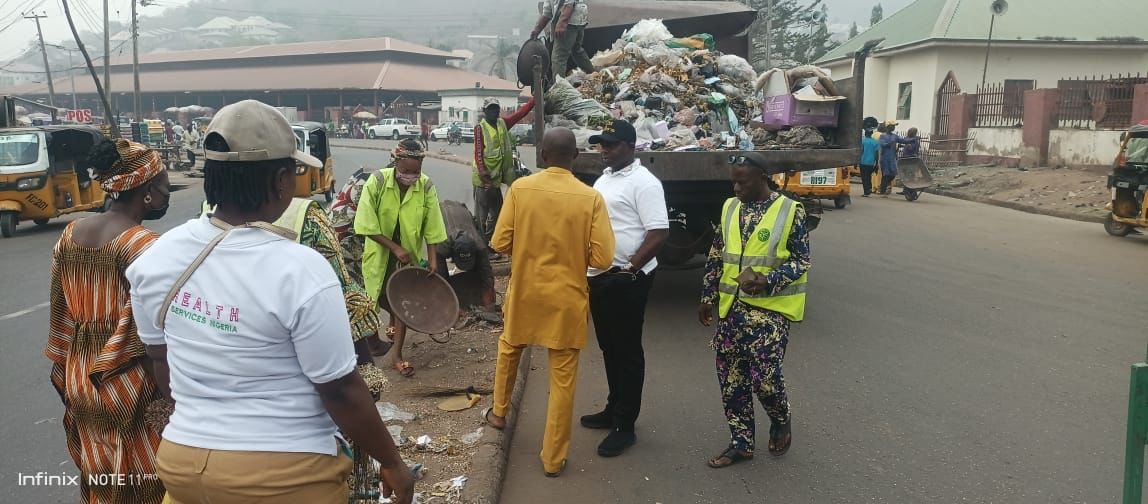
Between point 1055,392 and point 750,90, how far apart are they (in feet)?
13.6

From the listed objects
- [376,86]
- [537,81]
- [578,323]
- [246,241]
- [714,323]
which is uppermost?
[376,86]

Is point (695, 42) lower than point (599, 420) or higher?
higher

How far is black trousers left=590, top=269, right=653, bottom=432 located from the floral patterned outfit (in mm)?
377

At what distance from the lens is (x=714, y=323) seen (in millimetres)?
6961

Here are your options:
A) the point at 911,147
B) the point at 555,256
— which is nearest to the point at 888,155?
the point at 911,147

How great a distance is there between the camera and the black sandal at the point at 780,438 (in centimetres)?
414

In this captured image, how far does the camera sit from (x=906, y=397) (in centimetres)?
501

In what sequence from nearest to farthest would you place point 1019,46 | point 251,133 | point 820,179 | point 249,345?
point 249,345 → point 251,133 → point 820,179 → point 1019,46

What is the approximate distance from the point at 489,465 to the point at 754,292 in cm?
154

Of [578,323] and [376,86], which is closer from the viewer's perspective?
[578,323]

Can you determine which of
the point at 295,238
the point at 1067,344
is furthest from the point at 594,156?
the point at 295,238

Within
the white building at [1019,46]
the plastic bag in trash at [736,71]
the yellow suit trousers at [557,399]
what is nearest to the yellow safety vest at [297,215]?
the yellow suit trousers at [557,399]

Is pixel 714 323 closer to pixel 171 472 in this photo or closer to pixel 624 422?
pixel 624 422

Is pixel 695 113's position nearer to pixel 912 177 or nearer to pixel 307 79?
pixel 912 177
